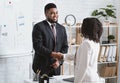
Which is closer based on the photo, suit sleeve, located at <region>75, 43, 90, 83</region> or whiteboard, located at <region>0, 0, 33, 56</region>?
suit sleeve, located at <region>75, 43, 90, 83</region>

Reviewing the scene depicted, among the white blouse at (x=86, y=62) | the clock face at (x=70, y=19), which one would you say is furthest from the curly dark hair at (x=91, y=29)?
the clock face at (x=70, y=19)

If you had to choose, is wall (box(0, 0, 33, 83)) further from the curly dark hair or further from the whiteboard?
the curly dark hair

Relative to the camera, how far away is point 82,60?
253cm

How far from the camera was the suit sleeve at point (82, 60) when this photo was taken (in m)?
2.51

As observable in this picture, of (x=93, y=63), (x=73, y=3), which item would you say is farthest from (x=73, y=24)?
(x=93, y=63)

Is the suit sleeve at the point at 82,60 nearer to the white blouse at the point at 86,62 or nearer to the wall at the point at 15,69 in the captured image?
the white blouse at the point at 86,62

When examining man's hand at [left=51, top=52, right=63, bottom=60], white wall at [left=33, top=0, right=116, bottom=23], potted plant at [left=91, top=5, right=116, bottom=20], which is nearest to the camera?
man's hand at [left=51, top=52, right=63, bottom=60]

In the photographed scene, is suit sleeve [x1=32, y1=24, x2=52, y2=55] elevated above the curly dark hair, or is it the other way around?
the curly dark hair

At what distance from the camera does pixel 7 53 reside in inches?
150

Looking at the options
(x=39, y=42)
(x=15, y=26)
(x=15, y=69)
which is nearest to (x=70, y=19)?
(x=15, y=26)

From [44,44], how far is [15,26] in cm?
72

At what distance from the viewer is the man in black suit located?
3.28 meters

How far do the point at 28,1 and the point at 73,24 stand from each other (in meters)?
1.06

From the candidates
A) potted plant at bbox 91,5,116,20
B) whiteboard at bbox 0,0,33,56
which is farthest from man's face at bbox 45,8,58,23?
potted plant at bbox 91,5,116,20
